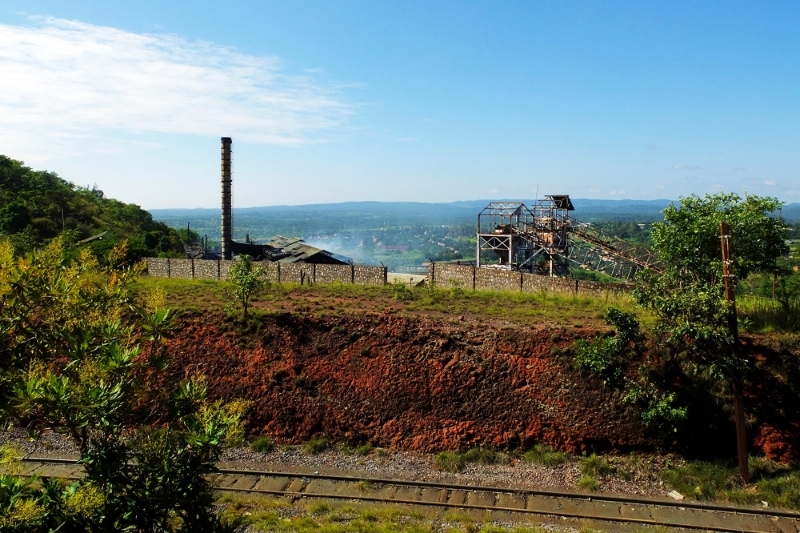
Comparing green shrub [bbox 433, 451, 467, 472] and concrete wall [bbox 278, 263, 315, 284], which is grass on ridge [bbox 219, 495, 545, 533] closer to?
green shrub [bbox 433, 451, 467, 472]

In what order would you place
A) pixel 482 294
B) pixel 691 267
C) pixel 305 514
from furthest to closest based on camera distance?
pixel 482 294
pixel 691 267
pixel 305 514

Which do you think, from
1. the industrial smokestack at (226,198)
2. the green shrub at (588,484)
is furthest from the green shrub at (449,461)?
the industrial smokestack at (226,198)

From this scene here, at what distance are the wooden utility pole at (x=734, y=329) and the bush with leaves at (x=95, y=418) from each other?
35.9 feet

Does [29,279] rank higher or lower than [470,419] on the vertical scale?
higher

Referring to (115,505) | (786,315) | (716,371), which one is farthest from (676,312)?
(115,505)

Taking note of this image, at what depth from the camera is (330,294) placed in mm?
24000

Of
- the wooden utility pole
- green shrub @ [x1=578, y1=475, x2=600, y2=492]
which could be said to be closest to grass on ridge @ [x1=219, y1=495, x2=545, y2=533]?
green shrub @ [x1=578, y1=475, x2=600, y2=492]

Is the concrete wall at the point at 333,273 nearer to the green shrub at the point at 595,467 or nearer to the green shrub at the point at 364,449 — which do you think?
the green shrub at the point at 364,449

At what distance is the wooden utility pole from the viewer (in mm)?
13297

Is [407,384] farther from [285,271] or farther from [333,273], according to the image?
[285,271]

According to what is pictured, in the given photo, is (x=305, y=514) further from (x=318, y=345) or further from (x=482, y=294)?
(x=482, y=294)

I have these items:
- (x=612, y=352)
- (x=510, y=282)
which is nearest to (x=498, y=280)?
(x=510, y=282)

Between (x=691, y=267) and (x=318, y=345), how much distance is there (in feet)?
37.4

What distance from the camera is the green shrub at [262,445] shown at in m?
16.1
